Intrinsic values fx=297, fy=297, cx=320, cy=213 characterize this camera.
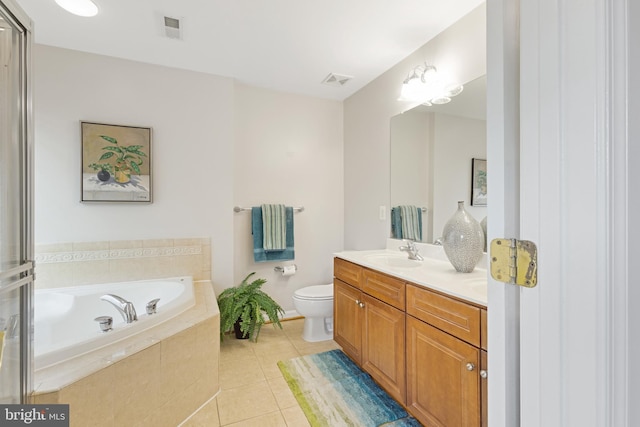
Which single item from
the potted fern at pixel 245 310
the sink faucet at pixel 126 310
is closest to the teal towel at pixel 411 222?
the potted fern at pixel 245 310

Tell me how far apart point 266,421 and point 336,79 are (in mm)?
2602

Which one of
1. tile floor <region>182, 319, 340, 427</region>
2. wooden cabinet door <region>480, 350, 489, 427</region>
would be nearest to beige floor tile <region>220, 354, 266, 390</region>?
tile floor <region>182, 319, 340, 427</region>

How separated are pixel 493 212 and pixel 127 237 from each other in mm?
2606

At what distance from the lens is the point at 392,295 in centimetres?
167

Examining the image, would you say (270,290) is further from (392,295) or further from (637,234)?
(637,234)

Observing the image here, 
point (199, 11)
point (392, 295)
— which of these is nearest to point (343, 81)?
point (199, 11)

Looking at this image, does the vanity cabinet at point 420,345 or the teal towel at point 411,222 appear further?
the teal towel at point 411,222

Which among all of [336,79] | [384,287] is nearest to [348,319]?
[384,287]

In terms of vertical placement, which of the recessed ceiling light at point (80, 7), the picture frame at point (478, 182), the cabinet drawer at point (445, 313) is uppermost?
the recessed ceiling light at point (80, 7)

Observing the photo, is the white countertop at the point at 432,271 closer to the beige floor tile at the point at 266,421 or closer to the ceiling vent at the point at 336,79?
the beige floor tile at the point at 266,421

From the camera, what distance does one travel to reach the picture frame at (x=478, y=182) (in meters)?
1.74

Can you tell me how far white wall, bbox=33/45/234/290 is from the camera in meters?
2.17

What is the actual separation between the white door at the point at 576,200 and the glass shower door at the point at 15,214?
1.25 metres

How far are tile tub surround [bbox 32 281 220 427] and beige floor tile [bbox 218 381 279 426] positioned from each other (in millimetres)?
105
